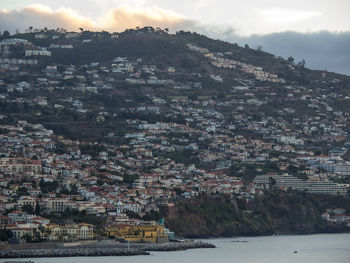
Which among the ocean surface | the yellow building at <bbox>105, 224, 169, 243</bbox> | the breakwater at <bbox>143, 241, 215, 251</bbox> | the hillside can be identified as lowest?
the ocean surface

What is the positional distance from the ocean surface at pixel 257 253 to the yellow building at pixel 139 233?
513 centimetres

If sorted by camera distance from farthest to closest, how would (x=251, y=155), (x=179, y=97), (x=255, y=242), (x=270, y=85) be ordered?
(x=270, y=85) → (x=179, y=97) → (x=251, y=155) → (x=255, y=242)

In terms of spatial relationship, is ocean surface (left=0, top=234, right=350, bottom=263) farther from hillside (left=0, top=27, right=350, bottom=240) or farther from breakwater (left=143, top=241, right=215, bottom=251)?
hillside (left=0, top=27, right=350, bottom=240)

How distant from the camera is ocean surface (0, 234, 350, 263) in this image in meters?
87.6

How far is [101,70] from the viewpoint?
194875mm

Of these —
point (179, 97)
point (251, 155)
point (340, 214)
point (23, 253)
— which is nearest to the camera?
point (23, 253)

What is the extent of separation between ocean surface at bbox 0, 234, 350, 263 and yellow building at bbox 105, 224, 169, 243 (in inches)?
202

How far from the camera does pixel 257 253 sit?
315ft

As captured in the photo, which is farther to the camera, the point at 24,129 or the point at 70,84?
the point at 70,84

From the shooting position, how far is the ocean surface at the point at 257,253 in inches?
3450

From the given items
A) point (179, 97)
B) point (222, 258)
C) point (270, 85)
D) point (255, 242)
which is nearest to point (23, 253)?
point (222, 258)

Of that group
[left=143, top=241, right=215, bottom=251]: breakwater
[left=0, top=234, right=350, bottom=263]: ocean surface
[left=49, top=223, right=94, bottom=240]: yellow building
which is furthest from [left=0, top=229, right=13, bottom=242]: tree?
[left=143, top=241, right=215, bottom=251]: breakwater

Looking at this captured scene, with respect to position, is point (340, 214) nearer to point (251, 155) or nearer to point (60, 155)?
point (251, 155)

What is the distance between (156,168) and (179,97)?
1717 inches
